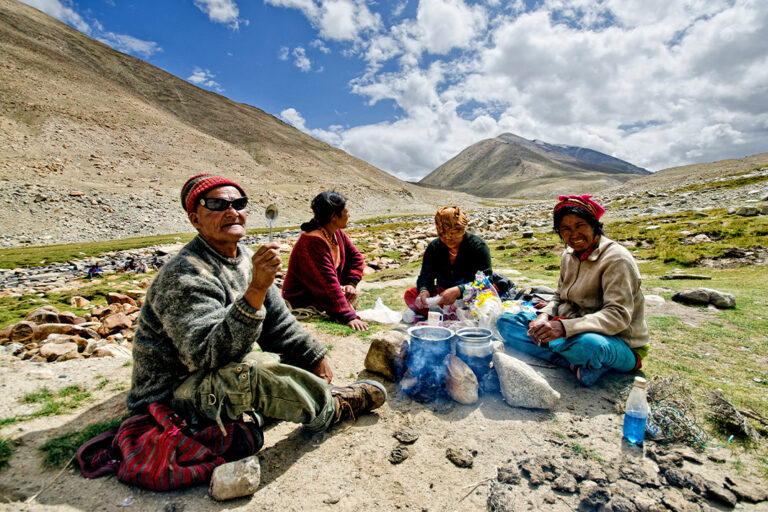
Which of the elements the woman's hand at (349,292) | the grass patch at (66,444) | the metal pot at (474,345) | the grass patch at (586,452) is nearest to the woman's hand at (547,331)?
the metal pot at (474,345)

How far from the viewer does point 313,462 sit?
2625mm

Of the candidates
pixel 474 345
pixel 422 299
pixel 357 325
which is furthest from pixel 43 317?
pixel 474 345

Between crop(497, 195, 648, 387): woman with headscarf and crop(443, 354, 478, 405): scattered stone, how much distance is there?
2.58 ft

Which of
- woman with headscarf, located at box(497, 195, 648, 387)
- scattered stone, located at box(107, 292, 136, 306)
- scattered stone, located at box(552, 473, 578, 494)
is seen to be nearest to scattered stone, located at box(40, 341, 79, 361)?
scattered stone, located at box(107, 292, 136, 306)

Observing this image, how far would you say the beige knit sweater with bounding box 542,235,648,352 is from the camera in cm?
327

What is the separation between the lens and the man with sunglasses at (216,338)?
2238 millimetres

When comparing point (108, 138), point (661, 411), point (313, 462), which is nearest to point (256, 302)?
point (313, 462)

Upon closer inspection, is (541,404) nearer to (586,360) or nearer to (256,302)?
(586,360)

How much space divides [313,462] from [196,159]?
63166 millimetres

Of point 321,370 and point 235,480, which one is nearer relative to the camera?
point 235,480

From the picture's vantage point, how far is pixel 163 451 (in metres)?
2.31

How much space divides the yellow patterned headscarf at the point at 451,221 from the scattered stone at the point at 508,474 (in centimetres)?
304

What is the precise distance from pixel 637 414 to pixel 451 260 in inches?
116

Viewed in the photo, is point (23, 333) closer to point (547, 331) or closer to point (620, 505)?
point (547, 331)
